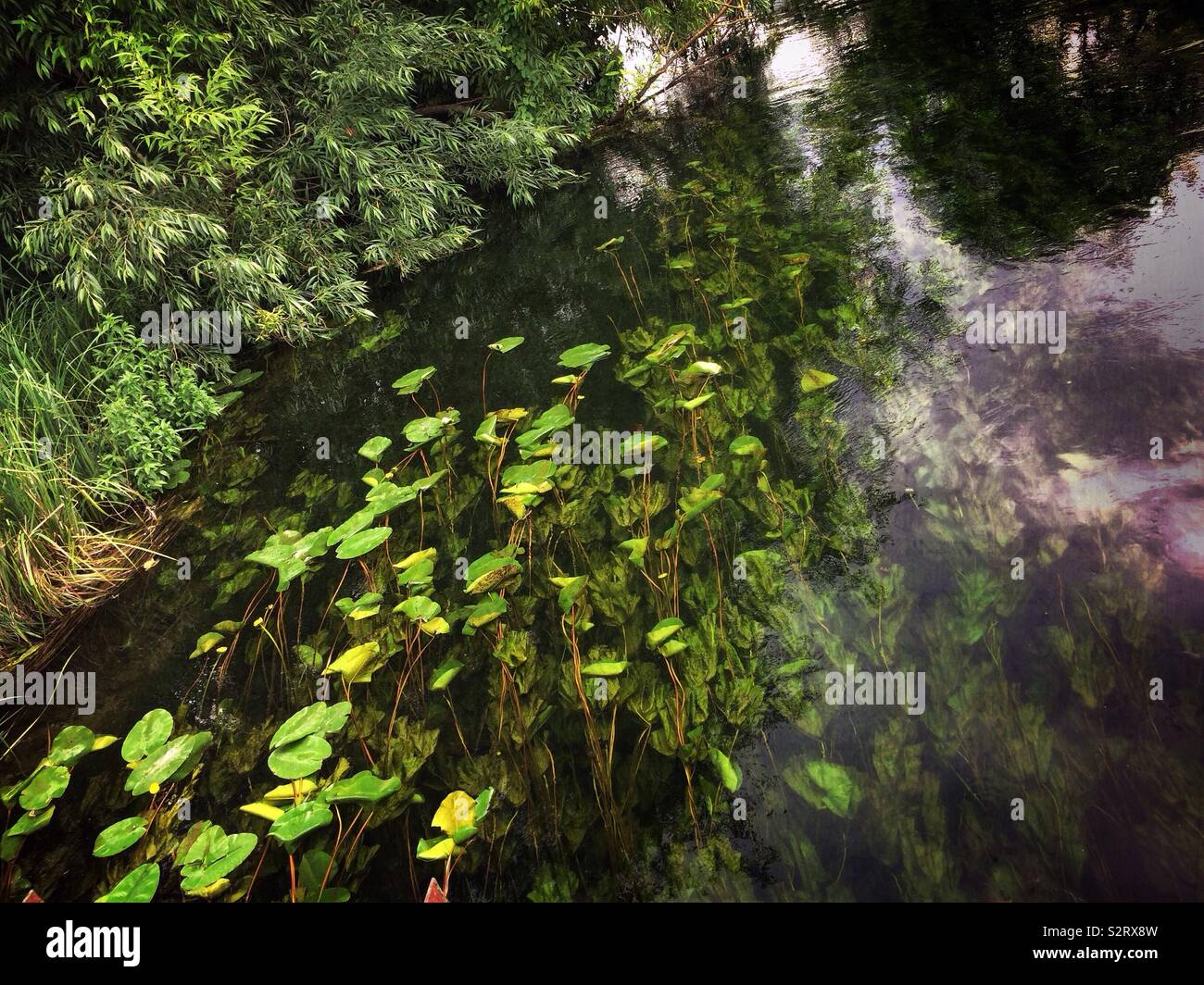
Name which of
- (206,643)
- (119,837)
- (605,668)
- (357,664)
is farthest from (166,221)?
(605,668)

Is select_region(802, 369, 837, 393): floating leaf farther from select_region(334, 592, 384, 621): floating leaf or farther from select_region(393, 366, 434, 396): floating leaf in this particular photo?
select_region(334, 592, 384, 621): floating leaf

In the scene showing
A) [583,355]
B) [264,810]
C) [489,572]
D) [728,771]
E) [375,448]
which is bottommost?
[728,771]

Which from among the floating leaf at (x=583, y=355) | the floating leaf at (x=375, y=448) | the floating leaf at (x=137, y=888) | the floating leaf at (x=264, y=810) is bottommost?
the floating leaf at (x=137, y=888)

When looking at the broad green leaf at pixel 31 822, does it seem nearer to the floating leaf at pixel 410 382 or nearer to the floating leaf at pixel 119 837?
the floating leaf at pixel 119 837

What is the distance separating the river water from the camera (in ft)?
5.85

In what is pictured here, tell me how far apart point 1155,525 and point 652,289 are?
2.97 m

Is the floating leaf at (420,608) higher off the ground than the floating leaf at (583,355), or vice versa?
the floating leaf at (583,355)

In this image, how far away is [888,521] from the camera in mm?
2615

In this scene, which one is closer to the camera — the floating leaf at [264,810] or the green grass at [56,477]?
the floating leaf at [264,810]

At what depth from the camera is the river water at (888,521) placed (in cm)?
178

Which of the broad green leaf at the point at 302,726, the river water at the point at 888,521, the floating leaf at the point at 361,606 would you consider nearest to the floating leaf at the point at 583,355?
the river water at the point at 888,521

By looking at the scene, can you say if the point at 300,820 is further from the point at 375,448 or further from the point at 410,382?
the point at 410,382

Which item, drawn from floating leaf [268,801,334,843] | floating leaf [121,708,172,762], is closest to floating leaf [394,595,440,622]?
floating leaf [268,801,334,843]
